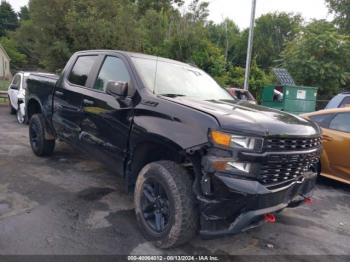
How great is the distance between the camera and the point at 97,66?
463 cm

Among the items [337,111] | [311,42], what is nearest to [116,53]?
[337,111]

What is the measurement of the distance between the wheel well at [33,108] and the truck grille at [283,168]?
15.3 feet

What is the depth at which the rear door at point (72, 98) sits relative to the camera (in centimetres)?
472

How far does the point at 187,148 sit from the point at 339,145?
3.56m

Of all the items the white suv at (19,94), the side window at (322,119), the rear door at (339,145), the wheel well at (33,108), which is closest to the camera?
the rear door at (339,145)

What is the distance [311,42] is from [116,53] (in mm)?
17197

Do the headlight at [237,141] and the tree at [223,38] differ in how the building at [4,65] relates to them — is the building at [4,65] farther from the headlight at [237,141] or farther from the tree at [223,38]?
the headlight at [237,141]

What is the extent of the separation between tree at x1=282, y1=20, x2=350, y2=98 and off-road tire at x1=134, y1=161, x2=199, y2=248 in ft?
56.6

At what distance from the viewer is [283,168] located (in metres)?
3.09

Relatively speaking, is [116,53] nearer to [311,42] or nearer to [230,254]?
[230,254]

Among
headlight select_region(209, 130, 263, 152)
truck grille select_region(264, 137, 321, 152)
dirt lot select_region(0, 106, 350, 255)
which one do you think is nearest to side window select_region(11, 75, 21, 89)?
dirt lot select_region(0, 106, 350, 255)

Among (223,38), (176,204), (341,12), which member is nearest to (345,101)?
(176,204)

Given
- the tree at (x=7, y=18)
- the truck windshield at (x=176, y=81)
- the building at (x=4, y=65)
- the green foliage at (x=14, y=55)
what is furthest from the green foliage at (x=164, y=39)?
the tree at (x=7, y=18)

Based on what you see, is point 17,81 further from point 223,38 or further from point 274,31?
point 274,31
